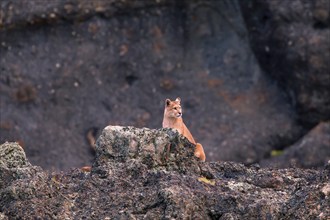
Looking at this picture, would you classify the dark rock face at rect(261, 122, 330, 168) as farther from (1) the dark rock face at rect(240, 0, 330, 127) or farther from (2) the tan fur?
(2) the tan fur

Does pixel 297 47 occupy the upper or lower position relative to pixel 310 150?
upper

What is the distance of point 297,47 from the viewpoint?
2452cm

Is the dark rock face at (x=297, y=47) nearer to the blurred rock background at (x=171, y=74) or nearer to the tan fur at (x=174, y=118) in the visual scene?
the blurred rock background at (x=171, y=74)

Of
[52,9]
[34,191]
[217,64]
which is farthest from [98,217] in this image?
[217,64]

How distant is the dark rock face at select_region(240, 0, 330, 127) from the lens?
24203 millimetres

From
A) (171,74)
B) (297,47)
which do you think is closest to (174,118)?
(297,47)

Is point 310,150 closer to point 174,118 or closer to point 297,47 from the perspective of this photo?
point 297,47

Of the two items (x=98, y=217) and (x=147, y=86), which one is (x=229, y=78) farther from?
(x=98, y=217)

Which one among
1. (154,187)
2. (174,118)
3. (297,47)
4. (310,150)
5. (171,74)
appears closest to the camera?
(154,187)

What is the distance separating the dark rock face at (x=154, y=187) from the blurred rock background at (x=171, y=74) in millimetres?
11878

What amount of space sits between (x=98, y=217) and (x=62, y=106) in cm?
1438

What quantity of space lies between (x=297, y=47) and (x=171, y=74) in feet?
9.15

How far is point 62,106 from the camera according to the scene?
24516 mm

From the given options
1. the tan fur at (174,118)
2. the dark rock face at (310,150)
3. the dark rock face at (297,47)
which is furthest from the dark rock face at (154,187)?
the dark rock face at (297,47)
